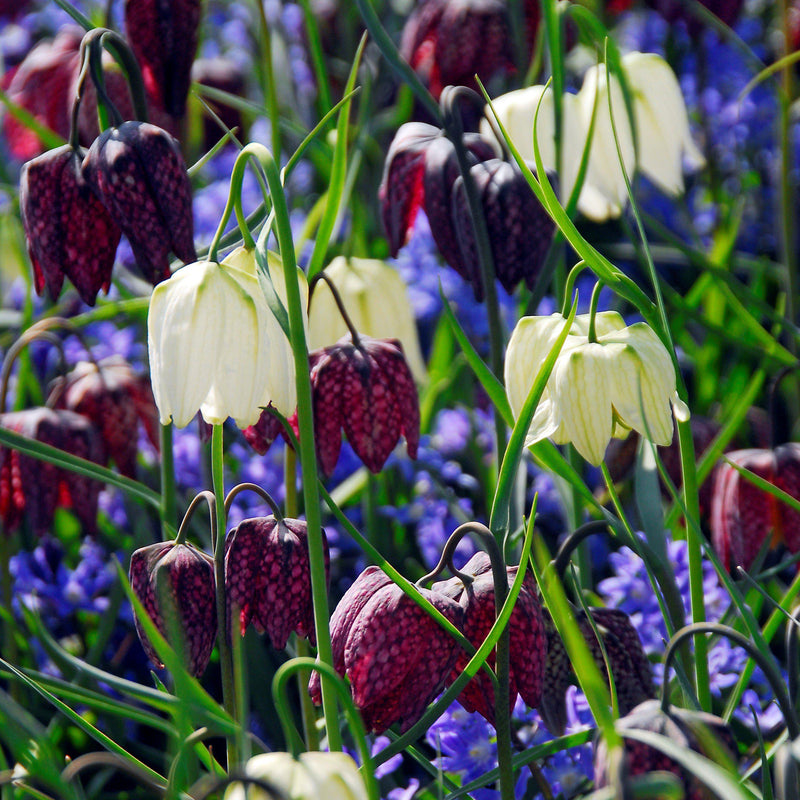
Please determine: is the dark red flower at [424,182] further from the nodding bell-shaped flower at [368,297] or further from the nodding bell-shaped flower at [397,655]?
the nodding bell-shaped flower at [397,655]

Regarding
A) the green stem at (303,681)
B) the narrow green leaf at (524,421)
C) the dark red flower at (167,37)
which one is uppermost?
the dark red flower at (167,37)

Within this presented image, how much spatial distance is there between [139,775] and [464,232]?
610 mm

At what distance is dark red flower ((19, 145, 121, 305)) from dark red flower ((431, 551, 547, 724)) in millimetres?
420

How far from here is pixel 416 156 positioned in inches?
43.6

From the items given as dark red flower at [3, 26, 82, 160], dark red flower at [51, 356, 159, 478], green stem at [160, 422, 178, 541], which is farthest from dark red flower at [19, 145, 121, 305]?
dark red flower at [3, 26, 82, 160]

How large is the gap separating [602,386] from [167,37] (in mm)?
604

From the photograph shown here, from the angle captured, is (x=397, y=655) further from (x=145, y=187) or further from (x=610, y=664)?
(x=145, y=187)

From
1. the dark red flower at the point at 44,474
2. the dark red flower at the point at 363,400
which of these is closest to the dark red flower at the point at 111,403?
the dark red flower at the point at 44,474

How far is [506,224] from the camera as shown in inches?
40.3

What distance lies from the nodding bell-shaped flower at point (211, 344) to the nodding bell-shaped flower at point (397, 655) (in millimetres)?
174

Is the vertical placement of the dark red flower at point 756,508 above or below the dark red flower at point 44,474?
below

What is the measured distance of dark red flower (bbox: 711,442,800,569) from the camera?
1164 mm

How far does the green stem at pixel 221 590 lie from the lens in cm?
85

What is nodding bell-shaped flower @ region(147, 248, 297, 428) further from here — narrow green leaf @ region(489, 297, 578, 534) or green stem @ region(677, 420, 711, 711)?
green stem @ region(677, 420, 711, 711)
